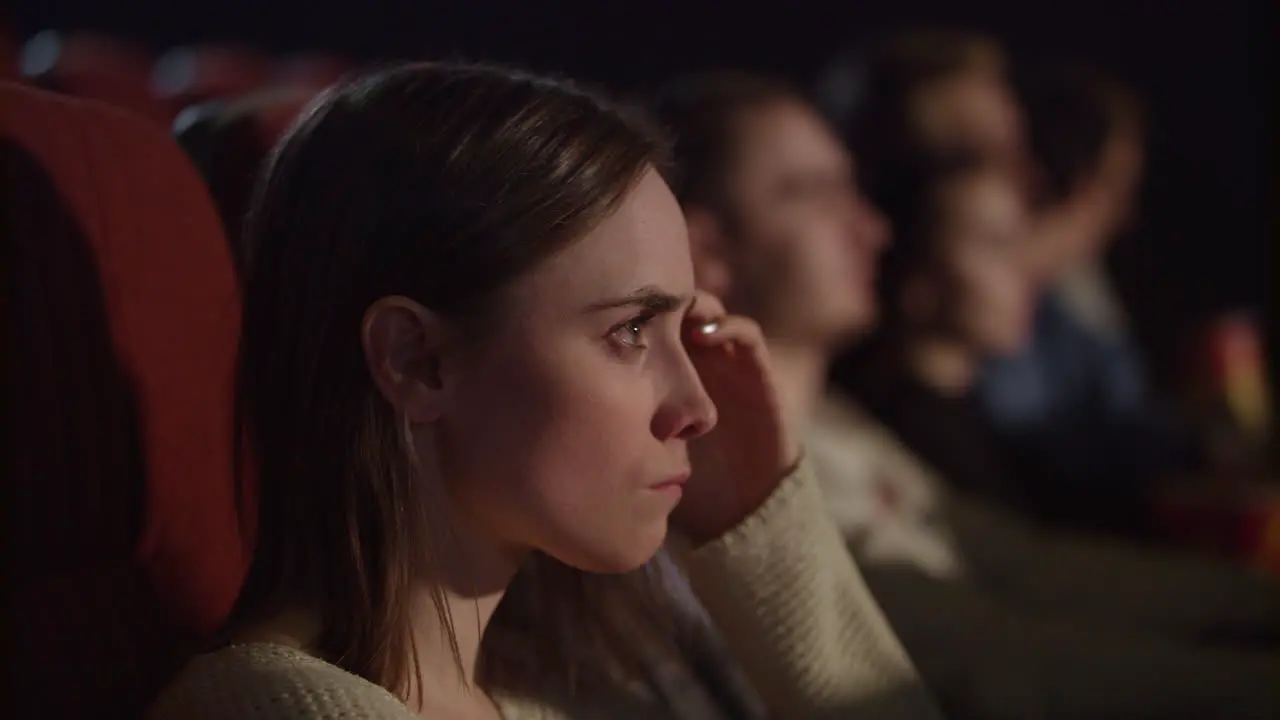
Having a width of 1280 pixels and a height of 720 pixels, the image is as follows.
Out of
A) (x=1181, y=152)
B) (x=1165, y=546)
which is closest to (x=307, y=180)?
(x=1165, y=546)

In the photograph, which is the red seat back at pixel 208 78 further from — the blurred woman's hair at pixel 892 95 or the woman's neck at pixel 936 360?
the woman's neck at pixel 936 360

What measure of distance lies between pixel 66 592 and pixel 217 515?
0.29ft

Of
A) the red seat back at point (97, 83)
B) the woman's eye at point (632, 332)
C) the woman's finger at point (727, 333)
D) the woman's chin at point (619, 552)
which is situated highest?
the red seat back at point (97, 83)

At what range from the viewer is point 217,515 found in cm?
71

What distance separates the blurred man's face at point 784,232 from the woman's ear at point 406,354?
27.6 inches

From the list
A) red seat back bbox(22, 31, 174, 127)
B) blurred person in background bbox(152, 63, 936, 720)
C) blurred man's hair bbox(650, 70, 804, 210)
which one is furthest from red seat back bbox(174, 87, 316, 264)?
blurred man's hair bbox(650, 70, 804, 210)

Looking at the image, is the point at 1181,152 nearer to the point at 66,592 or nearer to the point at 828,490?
the point at 828,490

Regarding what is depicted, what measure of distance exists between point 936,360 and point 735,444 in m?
1.04

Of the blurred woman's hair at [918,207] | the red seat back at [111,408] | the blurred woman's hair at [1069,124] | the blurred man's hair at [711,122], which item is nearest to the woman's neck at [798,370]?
the blurred man's hair at [711,122]

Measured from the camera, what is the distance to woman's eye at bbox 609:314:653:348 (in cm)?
64

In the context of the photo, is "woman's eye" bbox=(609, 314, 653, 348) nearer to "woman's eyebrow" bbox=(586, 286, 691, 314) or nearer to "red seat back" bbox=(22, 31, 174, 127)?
"woman's eyebrow" bbox=(586, 286, 691, 314)

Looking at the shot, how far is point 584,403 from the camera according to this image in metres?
0.62

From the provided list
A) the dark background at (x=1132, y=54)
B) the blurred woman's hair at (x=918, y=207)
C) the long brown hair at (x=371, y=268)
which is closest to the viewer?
the long brown hair at (x=371, y=268)

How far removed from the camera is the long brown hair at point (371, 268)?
615mm
